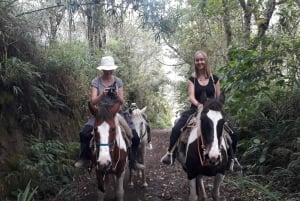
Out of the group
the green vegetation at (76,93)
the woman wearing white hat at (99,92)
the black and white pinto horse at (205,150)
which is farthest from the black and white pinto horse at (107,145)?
the green vegetation at (76,93)

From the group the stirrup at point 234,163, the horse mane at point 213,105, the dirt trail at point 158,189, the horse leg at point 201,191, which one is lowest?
the dirt trail at point 158,189

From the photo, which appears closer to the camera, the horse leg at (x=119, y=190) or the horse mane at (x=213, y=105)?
the horse mane at (x=213, y=105)

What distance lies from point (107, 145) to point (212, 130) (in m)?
1.43

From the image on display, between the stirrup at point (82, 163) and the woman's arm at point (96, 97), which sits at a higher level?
the woman's arm at point (96, 97)

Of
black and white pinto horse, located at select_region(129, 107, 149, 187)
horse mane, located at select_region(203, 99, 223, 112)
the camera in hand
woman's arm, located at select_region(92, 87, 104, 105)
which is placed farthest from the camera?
black and white pinto horse, located at select_region(129, 107, 149, 187)

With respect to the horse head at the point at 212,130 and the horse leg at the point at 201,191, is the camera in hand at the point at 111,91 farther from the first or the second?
the horse leg at the point at 201,191

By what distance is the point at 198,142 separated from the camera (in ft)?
16.8

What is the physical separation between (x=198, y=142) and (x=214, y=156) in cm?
70

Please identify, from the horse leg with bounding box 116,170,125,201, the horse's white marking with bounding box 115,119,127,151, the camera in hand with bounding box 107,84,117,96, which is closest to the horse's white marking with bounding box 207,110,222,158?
the horse's white marking with bounding box 115,119,127,151

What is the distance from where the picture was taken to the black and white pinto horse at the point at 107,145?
4.71 metres

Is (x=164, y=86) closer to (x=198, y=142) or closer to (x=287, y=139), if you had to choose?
(x=287, y=139)

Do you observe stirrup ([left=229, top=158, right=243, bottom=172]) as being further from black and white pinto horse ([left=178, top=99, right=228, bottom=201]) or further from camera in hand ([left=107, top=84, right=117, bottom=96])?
camera in hand ([left=107, top=84, right=117, bottom=96])

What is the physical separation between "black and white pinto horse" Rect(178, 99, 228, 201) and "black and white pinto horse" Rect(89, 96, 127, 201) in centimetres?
104

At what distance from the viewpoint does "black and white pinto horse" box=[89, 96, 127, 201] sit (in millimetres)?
4707
